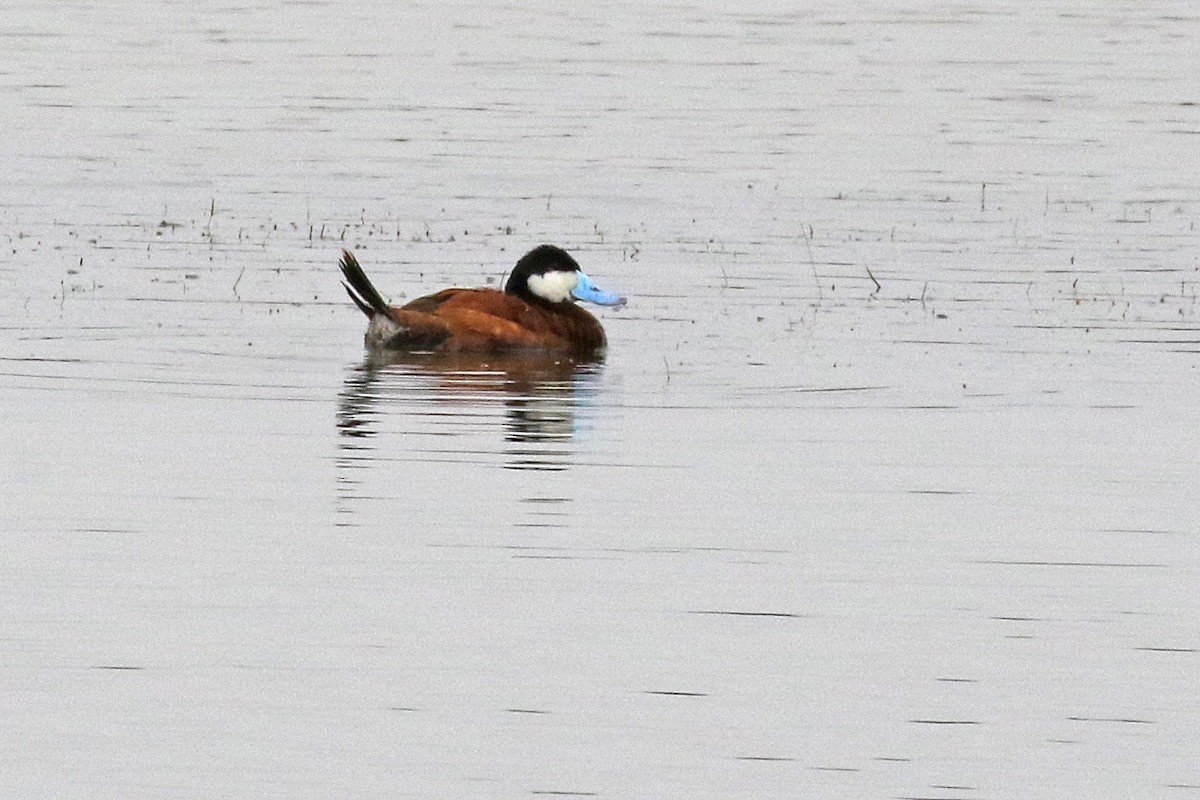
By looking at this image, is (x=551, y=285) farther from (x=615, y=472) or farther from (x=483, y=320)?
(x=615, y=472)

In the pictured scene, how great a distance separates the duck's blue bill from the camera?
1727 centimetres

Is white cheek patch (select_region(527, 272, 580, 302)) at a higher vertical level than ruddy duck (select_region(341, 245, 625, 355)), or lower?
higher

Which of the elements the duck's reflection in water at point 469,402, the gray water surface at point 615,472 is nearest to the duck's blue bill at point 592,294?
the gray water surface at point 615,472

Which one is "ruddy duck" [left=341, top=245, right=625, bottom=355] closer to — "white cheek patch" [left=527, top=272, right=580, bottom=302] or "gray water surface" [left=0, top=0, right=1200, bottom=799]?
"white cheek patch" [left=527, top=272, right=580, bottom=302]

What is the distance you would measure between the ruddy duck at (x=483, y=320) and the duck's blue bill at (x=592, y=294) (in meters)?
0.15

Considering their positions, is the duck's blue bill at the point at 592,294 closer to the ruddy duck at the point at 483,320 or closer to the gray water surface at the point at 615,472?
the ruddy duck at the point at 483,320

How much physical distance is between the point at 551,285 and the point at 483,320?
79 cm

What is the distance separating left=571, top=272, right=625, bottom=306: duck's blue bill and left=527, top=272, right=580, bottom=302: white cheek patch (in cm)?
7

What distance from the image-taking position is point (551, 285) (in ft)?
56.3

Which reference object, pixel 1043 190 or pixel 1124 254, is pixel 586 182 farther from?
pixel 1124 254

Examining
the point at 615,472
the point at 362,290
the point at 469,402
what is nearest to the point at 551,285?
the point at 362,290

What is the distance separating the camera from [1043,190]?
2541 cm

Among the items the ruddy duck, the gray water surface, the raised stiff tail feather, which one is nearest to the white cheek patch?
the ruddy duck

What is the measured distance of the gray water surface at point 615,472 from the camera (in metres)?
8.55
